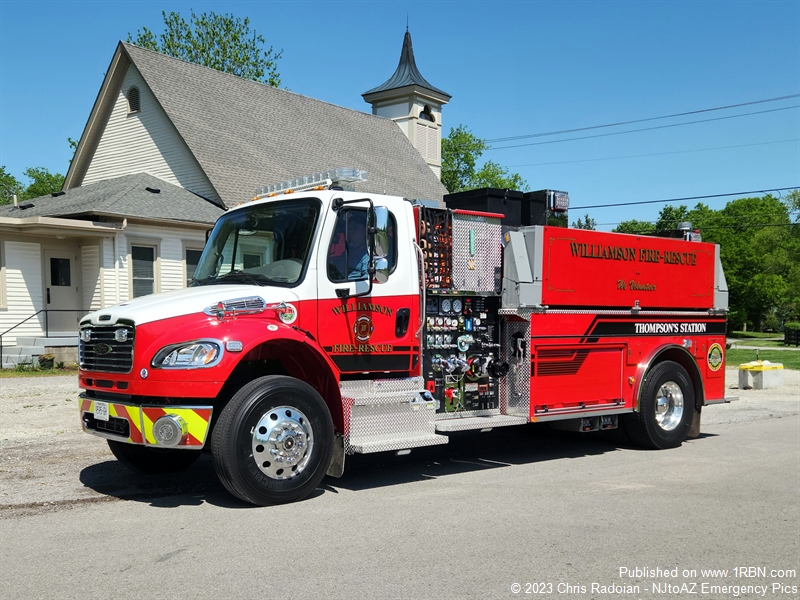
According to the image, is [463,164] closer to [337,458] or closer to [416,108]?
[416,108]

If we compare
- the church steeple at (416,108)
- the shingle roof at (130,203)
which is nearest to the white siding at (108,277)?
the shingle roof at (130,203)

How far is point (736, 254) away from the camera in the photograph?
6594 cm

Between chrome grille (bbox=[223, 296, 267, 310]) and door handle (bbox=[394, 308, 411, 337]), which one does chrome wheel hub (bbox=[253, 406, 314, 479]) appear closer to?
chrome grille (bbox=[223, 296, 267, 310])

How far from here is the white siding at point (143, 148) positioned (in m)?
23.7

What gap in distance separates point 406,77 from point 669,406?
1222 inches

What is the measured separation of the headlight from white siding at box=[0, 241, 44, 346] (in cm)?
1500

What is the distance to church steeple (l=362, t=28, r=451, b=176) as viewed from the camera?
3647cm

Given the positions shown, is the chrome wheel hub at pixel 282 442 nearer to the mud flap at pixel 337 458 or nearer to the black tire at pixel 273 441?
the black tire at pixel 273 441

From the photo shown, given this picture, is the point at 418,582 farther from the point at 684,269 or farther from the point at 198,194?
the point at 198,194

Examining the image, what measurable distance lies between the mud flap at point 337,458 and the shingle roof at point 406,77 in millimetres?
31376

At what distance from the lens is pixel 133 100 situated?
83.1 feet

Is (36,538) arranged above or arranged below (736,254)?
below

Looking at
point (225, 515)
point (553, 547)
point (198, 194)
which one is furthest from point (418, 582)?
point (198, 194)

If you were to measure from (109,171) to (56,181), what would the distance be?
1867 inches
